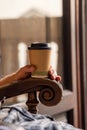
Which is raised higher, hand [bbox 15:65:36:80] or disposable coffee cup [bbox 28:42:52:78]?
disposable coffee cup [bbox 28:42:52:78]

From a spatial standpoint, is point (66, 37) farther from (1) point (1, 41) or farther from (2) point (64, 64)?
(1) point (1, 41)

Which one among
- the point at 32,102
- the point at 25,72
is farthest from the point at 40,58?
the point at 32,102

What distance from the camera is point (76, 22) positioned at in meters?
1.77

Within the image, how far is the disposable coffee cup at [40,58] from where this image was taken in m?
0.87

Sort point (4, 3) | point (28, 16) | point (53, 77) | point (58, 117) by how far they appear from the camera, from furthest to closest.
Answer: point (58, 117), point (28, 16), point (4, 3), point (53, 77)

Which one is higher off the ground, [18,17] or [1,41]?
[18,17]

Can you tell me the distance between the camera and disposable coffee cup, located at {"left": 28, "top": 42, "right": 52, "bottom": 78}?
871 mm

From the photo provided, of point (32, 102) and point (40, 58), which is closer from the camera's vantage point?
point (40, 58)

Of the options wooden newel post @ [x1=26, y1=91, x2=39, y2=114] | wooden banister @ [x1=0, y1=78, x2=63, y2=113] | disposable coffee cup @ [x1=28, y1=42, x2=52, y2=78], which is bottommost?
wooden newel post @ [x1=26, y1=91, x2=39, y2=114]

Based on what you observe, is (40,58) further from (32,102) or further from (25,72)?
(32,102)

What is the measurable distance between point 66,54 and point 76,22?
0.62 ft

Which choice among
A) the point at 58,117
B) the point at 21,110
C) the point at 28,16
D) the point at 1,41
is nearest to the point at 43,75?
the point at 21,110

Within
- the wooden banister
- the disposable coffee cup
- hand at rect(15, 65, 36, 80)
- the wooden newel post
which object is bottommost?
the wooden newel post

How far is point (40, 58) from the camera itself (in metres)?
0.87
